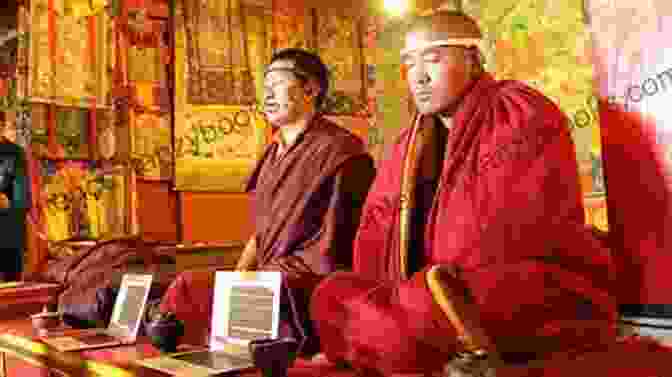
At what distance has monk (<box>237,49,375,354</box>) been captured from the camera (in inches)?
71.7

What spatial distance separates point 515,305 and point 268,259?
0.91 m

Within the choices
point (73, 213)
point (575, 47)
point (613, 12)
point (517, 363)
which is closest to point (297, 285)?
point (517, 363)

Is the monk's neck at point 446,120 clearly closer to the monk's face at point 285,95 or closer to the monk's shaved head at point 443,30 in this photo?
the monk's shaved head at point 443,30

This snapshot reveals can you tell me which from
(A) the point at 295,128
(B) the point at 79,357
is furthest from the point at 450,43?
(B) the point at 79,357

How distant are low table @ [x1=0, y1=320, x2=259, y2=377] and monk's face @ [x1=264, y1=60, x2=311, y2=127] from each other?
71 centimetres

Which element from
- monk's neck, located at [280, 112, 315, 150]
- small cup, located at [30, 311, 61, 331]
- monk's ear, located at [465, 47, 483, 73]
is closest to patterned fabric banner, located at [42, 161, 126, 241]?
small cup, located at [30, 311, 61, 331]

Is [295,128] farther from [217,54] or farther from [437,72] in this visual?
[217,54]

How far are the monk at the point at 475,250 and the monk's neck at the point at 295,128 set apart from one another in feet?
1.87

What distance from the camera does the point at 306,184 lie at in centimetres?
187

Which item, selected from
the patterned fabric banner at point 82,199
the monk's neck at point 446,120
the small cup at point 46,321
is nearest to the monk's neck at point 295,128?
the monk's neck at point 446,120

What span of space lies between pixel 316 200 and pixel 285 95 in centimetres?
32

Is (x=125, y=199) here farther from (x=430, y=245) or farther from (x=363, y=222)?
(x=430, y=245)

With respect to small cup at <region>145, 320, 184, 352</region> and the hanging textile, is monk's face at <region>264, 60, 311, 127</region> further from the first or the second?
the hanging textile

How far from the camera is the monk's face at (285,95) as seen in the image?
1.93 metres
